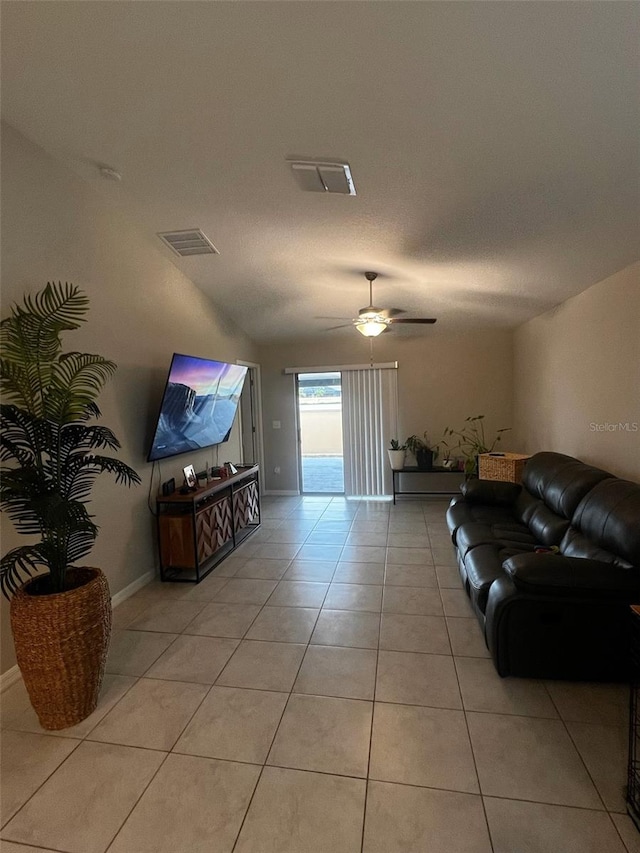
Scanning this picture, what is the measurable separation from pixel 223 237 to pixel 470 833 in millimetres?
3822

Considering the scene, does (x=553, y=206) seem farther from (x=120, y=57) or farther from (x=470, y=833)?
(x=470, y=833)

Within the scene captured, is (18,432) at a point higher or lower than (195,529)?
higher

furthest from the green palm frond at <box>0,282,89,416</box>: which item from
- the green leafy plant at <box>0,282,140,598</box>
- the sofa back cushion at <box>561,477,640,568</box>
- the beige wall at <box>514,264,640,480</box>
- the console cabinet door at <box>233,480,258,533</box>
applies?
the beige wall at <box>514,264,640,480</box>

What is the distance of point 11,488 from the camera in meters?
1.84

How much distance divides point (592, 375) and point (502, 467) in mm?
1467

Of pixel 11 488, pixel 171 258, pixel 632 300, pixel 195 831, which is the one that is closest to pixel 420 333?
pixel 632 300

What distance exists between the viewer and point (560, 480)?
10.4 ft

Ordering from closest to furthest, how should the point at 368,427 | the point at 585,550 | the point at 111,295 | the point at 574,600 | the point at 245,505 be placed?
the point at 574,600 → the point at 585,550 → the point at 111,295 → the point at 245,505 → the point at 368,427

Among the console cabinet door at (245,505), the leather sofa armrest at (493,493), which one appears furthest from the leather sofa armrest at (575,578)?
the console cabinet door at (245,505)

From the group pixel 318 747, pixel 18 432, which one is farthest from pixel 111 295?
pixel 318 747

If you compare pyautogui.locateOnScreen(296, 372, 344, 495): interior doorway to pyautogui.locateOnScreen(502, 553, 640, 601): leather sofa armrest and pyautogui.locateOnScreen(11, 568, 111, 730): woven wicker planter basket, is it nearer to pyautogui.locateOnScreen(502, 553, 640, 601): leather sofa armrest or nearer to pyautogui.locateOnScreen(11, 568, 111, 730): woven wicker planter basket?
pyautogui.locateOnScreen(502, 553, 640, 601): leather sofa armrest

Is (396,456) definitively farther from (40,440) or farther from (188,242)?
(40,440)

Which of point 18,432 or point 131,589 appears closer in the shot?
point 18,432

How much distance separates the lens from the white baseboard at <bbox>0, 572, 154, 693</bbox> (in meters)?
2.23
